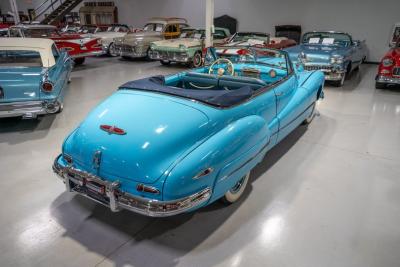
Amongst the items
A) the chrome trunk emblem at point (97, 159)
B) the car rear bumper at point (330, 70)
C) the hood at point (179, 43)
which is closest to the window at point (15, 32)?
the hood at point (179, 43)

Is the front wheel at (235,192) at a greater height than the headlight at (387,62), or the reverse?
the headlight at (387,62)

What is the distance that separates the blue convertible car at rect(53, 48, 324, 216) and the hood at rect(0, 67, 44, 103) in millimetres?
2078

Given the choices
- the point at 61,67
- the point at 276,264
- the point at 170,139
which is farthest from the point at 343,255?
the point at 61,67

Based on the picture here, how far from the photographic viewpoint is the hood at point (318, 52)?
703 cm

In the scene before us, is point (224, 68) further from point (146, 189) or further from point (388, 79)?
point (388, 79)

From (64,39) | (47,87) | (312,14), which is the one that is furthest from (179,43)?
(312,14)

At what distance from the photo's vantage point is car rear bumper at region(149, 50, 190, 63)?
9258 mm

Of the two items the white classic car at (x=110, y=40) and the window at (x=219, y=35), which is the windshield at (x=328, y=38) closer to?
the window at (x=219, y=35)

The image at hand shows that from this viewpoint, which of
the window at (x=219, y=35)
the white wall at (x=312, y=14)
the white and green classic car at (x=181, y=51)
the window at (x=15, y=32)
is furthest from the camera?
the white wall at (x=312, y=14)

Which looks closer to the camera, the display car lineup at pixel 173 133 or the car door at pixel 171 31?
the display car lineup at pixel 173 133

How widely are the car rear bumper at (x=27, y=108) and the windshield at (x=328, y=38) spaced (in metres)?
6.77

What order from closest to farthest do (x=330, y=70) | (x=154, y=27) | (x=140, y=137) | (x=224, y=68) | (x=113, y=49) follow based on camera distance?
(x=140, y=137), (x=224, y=68), (x=330, y=70), (x=113, y=49), (x=154, y=27)

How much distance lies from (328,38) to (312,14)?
485 centimetres

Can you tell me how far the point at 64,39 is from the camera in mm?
9008
